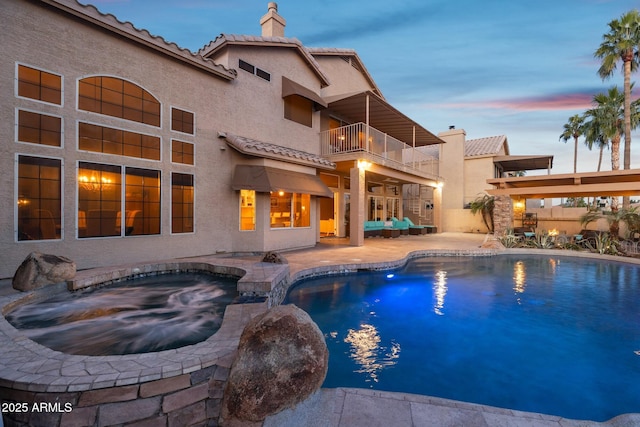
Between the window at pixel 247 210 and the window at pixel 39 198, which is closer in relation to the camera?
the window at pixel 39 198

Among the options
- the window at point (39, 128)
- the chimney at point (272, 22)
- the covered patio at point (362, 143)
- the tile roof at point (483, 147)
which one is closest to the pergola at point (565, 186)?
the covered patio at point (362, 143)

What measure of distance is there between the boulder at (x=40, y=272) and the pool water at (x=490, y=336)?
16.5 ft

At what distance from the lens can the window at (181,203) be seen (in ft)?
32.2

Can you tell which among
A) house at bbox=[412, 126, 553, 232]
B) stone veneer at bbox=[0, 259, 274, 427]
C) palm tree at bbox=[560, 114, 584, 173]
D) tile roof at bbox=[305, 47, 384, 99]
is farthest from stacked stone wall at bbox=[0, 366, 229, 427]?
palm tree at bbox=[560, 114, 584, 173]

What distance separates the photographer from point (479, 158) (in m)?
24.3

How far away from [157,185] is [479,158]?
2378cm

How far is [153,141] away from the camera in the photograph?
30.8 feet

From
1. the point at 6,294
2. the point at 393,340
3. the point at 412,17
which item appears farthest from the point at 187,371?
the point at 412,17

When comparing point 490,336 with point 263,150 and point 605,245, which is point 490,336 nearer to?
point 263,150

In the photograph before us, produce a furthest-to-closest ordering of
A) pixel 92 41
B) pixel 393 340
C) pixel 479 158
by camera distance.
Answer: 1. pixel 479 158
2. pixel 92 41
3. pixel 393 340

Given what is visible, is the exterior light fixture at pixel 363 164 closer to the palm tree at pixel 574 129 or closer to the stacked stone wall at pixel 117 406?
the stacked stone wall at pixel 117 406

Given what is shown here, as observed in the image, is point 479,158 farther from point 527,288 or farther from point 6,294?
point 6,294

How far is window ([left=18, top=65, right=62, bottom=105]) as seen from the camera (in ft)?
22.9

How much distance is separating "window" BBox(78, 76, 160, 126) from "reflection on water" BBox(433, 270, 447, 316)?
386 inches
